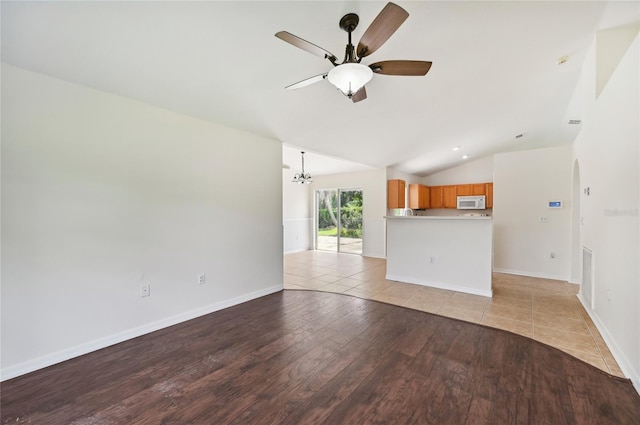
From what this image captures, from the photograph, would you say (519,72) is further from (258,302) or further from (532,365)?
(258,302)

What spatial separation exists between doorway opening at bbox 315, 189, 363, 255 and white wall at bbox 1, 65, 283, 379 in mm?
4737

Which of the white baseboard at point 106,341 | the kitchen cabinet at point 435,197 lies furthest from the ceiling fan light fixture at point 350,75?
the kitchen cabinet at point 435,197

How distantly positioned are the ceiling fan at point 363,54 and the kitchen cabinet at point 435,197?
6.64 meters

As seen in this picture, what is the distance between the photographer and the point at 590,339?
261 centimetres

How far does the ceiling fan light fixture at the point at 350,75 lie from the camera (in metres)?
1.78

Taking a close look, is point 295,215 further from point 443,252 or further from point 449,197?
point 443,252

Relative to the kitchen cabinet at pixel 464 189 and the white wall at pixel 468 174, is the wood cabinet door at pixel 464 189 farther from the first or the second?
the white wall at pixel 468 174

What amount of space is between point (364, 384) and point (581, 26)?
12.0 ft

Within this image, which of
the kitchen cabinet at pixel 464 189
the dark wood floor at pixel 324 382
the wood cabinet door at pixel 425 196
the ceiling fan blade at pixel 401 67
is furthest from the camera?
the wood cabinet door at pixel 425 196

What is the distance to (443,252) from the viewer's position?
4.36 m

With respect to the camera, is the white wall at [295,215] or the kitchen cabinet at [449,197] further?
the white wall at [295,215]

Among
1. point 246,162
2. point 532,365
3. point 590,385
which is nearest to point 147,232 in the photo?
point 246,162

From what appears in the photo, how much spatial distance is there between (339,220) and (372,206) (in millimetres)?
1243

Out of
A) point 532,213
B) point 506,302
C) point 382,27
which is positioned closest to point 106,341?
point 382,27
